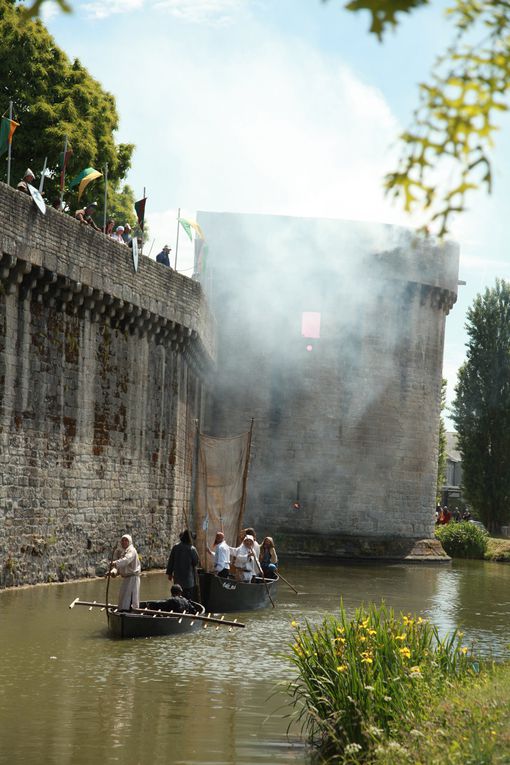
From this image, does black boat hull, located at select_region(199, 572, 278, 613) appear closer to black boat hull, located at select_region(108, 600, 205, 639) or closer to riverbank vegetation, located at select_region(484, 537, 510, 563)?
black boat hull, located at select_region(108, 600, 205, 639)

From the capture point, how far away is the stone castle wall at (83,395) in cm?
2148

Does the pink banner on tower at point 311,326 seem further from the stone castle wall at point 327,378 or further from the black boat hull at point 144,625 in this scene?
the black boat hull at point 144,625

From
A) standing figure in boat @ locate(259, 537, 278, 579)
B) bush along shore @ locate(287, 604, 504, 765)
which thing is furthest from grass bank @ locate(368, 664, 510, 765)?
standing figure in boat @ locate(259, 537, 278, 579)

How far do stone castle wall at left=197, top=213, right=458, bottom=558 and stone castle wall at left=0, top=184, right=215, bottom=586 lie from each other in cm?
895

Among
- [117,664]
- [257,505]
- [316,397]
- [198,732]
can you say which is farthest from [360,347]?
[198,732]

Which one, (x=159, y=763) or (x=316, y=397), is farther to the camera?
(x=316, y=397)

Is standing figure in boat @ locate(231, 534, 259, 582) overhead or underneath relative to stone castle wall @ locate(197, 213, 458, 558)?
underneath

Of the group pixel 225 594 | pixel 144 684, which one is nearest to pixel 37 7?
pixel 144 684

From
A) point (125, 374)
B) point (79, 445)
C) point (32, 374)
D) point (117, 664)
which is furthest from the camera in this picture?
point (125, 374)

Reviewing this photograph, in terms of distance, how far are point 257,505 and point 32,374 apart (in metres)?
18.8

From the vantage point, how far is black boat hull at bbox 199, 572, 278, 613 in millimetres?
21641

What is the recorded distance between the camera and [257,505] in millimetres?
40156

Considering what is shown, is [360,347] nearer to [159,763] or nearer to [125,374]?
[125,374]

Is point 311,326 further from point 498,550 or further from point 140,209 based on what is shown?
point 140,209
